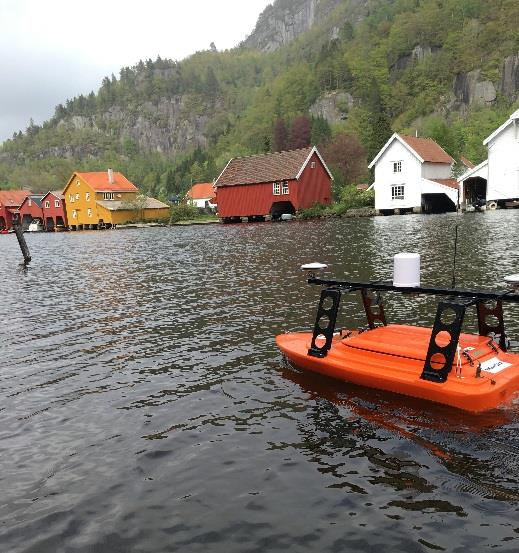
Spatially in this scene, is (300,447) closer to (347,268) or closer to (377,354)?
(377,354)

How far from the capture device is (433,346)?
8656mm

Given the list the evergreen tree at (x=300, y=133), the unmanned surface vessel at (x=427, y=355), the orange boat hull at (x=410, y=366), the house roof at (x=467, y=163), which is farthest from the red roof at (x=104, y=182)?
the orange boat hull at (x=410, y=366)

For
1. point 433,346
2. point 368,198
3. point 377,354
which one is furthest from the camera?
point 368,198

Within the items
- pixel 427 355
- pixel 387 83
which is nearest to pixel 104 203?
pixel 427 355

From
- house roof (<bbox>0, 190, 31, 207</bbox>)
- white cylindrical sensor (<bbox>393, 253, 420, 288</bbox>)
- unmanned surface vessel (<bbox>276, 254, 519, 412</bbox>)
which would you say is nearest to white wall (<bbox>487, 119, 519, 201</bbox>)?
unmanned surface vessel (<bbox>276, 254, 519, 412</bbox>)

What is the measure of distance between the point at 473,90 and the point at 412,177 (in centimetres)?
8645

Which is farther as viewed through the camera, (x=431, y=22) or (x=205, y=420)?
(x=431, y=22)

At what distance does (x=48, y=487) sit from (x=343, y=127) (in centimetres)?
14133

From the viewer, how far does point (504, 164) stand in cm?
5697

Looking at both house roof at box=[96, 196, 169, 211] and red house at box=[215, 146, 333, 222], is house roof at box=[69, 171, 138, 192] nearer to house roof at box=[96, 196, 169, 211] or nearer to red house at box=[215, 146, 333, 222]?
house roof at box=[96, 196, 169, 211]

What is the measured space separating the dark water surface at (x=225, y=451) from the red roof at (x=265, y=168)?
55.0 meters

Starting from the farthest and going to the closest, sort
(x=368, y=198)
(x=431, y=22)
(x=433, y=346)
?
1. (x=431, y=22)
2. (x=368, y=198)
3. (x=433, y=346)

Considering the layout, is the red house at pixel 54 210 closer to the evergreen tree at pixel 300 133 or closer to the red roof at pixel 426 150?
the evergreen tree at pixel 300 133

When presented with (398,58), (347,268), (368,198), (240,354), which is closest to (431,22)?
(398,58)
